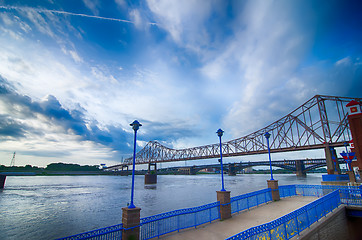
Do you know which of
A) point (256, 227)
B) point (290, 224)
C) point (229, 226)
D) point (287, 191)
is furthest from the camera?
point (287, 191)

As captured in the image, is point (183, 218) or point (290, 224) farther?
point (183, 218)

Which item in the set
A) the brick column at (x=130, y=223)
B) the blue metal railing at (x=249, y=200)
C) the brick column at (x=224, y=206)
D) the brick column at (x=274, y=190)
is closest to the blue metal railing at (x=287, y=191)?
the brick column at (x=274, y=190)

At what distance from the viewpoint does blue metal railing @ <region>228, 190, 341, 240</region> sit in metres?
6.00

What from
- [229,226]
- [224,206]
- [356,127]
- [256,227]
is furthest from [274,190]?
[356,127]

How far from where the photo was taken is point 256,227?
19.5 ft

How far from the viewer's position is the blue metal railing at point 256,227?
7.12 meters

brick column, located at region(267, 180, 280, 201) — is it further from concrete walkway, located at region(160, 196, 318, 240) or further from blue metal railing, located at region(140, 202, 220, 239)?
blue metal railing, located at region(140, 202, 220, 239)

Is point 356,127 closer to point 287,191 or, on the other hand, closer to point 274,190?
point 287,191

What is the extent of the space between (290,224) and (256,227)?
293 centimetres

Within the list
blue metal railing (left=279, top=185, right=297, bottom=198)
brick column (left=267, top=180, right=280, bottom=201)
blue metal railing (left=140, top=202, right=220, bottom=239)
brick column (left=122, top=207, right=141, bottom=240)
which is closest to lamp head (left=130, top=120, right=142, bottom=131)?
brick column (left=122, top=207, right=141, bottom=240)

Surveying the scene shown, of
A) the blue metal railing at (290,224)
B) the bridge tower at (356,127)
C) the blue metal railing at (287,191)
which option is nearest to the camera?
the blue metal railing at (290,224)

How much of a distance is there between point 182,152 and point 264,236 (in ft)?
513

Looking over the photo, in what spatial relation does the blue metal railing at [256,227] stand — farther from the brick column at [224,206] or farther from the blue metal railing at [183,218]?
the brick column at [224,206]

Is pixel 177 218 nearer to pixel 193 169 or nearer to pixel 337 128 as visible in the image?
pixel 337 128
